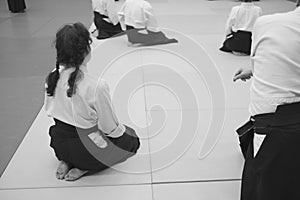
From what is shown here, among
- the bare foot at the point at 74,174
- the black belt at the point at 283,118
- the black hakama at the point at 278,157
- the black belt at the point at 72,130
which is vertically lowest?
the bare foot at the point at 74,174

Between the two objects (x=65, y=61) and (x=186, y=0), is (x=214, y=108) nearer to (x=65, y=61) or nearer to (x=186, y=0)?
(x=65, y=61)

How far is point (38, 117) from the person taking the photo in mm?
3312

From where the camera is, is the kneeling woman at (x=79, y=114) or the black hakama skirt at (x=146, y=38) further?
the black hakama skirt at (x=146, y=38)

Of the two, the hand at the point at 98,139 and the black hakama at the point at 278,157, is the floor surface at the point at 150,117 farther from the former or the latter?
the black hakama at the point at 278,157

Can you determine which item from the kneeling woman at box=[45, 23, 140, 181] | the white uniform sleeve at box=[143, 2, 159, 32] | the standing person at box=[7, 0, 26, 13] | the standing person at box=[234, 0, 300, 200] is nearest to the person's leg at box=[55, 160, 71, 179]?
the kneeling woman at box=[45, 23, 140, 181]

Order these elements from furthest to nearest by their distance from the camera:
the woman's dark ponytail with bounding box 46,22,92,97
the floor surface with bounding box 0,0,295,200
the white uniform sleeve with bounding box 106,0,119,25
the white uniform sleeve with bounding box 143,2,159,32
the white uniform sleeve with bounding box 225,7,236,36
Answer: the white uniform sleeve with bounding box 106,0,119,25
the white uniform sleeve with bounding box 143,2,159,32
the white uniform sleeve with bounding box 225,7,236,36
the floor surface with bounding box 0,0,295,200
the woman's dark ponytail with bounding box 46,22,92,97

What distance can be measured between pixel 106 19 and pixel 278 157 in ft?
15.2

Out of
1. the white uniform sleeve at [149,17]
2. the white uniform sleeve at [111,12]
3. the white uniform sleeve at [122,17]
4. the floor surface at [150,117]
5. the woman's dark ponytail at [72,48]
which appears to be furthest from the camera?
the white uniform sleeve at [111,12]

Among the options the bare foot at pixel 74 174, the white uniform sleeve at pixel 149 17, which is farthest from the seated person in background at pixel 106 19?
the bare foot at pixel 74 174

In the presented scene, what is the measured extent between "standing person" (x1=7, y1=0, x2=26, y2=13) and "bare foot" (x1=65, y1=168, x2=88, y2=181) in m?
6.93

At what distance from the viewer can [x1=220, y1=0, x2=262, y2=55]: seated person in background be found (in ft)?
16.3

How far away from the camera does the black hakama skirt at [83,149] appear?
2357 mm

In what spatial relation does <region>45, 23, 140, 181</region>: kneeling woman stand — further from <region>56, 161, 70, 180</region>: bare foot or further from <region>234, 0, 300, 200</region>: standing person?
<region>234, 0, 300, 200</region>: standing person

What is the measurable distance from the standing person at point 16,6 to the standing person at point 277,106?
767 cm
